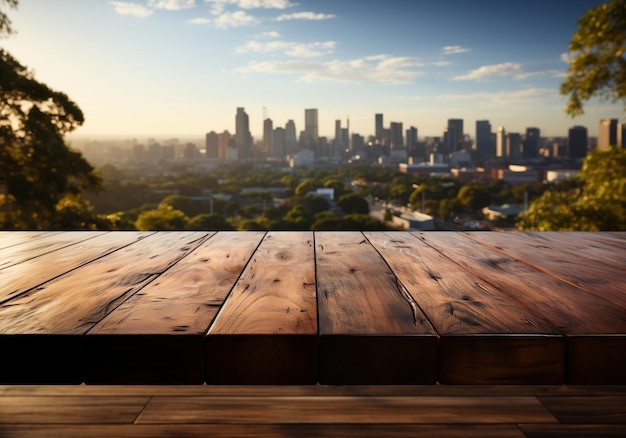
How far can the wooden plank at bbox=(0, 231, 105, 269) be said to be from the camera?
1.20 meters

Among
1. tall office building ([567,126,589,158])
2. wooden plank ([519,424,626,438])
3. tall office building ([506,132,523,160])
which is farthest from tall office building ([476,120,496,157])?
wooden plank ([519,424,626,438])

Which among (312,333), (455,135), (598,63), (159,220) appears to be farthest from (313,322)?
(455,135)

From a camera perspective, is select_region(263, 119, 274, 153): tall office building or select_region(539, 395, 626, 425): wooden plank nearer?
select_region(539, 395, 626, 425): wooden plank

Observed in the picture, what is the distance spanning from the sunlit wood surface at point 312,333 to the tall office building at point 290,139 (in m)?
38.3

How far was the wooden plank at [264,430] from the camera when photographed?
4.06 ft

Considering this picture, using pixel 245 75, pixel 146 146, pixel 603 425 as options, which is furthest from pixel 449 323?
pixel 146 146

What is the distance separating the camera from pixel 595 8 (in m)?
7.74

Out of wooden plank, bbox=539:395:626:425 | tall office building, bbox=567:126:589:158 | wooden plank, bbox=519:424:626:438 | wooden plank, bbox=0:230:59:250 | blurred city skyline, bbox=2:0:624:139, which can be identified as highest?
blurred city skyline, bbox=2:0:624:139

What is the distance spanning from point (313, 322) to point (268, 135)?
128ft

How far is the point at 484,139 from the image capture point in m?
40.8

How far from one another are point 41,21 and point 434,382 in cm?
1610

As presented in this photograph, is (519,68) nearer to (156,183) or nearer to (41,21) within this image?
(156,183)

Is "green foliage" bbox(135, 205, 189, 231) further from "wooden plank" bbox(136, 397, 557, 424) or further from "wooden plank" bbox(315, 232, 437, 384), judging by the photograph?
"wooden plank" bbox(315, 232, 437, 384)

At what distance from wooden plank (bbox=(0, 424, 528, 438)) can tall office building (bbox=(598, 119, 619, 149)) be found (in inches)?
322
